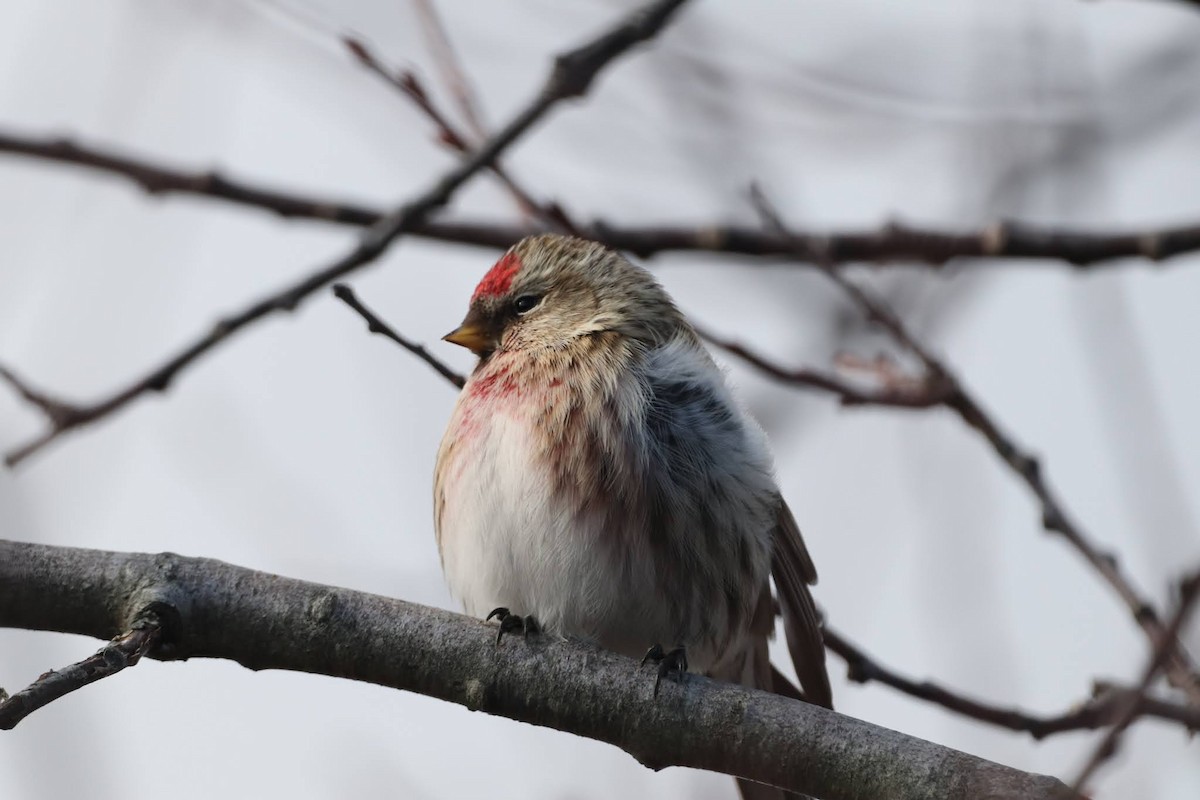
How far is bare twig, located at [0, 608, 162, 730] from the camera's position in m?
2.35

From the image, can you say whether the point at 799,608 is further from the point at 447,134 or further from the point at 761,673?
the point at 447,134

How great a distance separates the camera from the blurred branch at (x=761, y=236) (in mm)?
3383

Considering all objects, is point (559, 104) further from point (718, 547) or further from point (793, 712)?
point (718, 547)

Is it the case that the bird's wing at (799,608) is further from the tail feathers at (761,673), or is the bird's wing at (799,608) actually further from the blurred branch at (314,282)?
the blurred branch at (314,282)

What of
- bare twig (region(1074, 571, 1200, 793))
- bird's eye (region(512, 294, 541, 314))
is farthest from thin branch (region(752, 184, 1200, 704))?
bird's eye (region(512, 294, 541, 314))

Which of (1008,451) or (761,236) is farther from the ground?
(761,236)

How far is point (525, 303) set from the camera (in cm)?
459

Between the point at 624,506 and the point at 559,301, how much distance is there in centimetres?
106

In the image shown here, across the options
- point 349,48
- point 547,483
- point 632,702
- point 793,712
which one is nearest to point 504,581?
point 547,483

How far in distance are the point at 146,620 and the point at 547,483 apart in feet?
4.19

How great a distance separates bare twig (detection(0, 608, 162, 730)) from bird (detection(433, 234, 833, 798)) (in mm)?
971

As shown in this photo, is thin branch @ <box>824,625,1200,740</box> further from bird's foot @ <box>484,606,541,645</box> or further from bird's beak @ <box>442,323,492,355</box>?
bird's beak @ <box>442,323,492,355</box>

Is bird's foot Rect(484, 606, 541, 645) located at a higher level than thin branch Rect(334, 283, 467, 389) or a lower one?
lower

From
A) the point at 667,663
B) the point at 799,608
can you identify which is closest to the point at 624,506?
the point at 799,608
